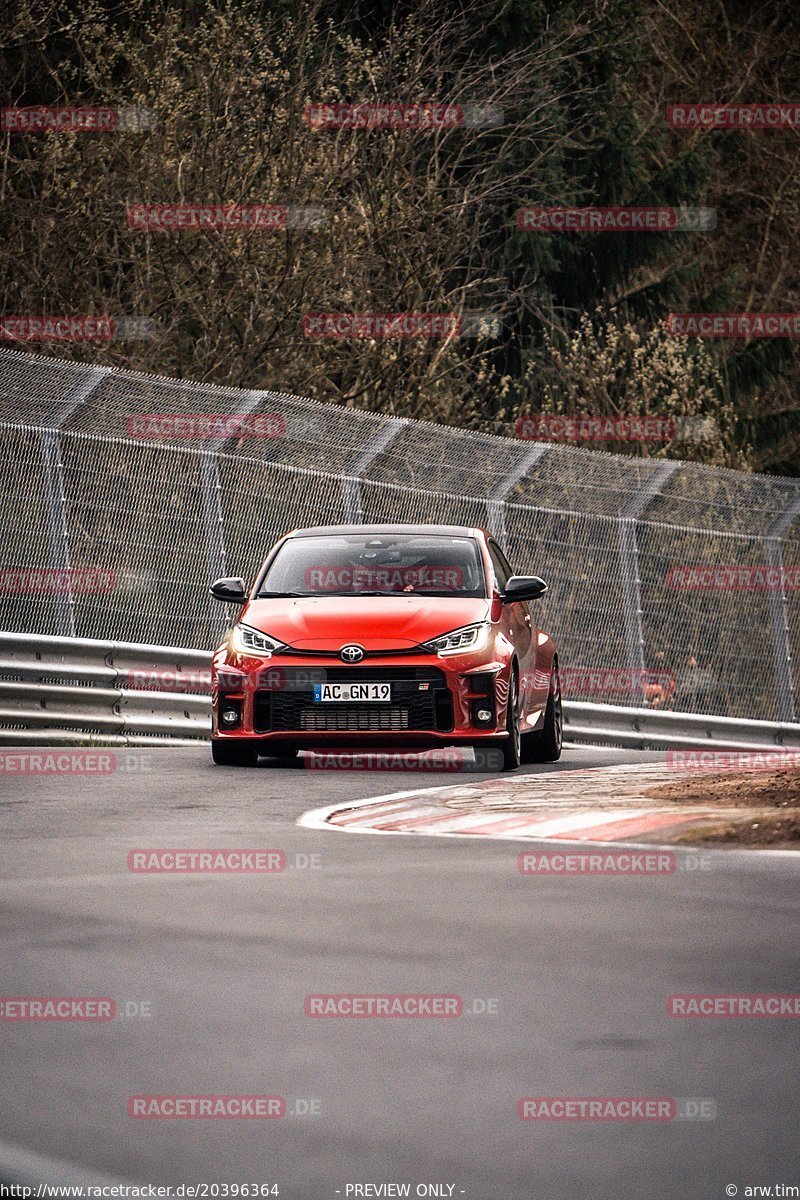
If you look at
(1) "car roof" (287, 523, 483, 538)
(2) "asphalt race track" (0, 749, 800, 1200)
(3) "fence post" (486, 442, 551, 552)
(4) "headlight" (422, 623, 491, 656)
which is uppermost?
(2) "asphalt race track" (0, 749, 800, 1200)

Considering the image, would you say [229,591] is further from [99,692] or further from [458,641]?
[99,692]

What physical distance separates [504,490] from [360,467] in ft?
5.41

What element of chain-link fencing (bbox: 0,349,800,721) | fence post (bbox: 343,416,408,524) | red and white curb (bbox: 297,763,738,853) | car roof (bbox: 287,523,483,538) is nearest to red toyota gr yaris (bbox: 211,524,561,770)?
car roof (bbox: 287,523,483,538)

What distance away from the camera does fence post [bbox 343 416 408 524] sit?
804 inches

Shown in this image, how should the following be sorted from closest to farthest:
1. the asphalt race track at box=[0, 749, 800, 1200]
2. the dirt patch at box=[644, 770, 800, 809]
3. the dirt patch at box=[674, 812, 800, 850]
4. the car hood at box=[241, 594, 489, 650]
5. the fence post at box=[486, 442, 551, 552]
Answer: the asphalt race track at box=[0, 749, 800, 1200]
the dirt patch at box=[674, 812, 800, 850]
the dirt patch at box=[644, 770, 800, 809]
the car hood at box=[241, 594, 489, 650]
the fence post at box=[486, 442, 551, 552]

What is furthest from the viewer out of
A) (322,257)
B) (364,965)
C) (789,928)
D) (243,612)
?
(322,257)

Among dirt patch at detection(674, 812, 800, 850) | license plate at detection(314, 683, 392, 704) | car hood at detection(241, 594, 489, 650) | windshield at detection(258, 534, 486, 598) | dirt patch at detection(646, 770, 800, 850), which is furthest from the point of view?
windshield at detection(258, 534, 486, 598)

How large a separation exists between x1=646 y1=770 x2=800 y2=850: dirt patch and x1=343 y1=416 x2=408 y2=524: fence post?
6.16 m

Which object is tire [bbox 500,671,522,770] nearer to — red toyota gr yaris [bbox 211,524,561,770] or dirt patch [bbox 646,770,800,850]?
red toyota gr yaris [bbox 211,524,561,770]

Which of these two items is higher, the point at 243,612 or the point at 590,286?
the point at 243,612

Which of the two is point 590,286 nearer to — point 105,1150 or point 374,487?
point 374,487

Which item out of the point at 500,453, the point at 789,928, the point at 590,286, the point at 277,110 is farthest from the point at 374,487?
the point at 590,286

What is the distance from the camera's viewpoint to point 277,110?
90.2 ft

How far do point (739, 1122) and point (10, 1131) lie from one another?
5.41 feet
